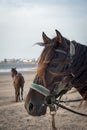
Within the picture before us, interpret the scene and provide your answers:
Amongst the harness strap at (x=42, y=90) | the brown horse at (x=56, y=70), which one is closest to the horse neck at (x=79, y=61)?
the brown horse at (x=56, y=70)

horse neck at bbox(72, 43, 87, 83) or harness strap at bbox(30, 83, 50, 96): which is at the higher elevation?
horse neck at bbox(72, 43, 87, 83)

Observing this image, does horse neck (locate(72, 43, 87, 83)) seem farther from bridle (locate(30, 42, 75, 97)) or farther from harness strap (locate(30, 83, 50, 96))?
harness strap (locate(30, 83, 50, 96))

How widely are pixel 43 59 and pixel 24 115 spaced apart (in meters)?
6.99

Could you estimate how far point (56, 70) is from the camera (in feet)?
14.4

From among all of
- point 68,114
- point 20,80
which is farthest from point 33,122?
point 20,80

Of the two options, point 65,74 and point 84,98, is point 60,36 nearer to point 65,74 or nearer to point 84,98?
point 65,74

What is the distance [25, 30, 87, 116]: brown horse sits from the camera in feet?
14.4

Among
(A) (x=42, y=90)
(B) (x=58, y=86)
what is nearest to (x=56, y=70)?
(B) (x=58, y=86)

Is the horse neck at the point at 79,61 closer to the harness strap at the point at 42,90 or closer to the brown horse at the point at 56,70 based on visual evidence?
the brown horse at the point at 56,70

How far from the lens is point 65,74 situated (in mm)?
4406

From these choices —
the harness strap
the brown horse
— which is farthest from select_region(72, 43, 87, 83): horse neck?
the harness strap

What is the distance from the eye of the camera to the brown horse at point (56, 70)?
14.4 feet

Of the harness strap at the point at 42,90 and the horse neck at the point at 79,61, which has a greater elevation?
the horse neck at the point at 79,61

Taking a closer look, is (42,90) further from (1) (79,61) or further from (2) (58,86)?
(1) (79,61)
